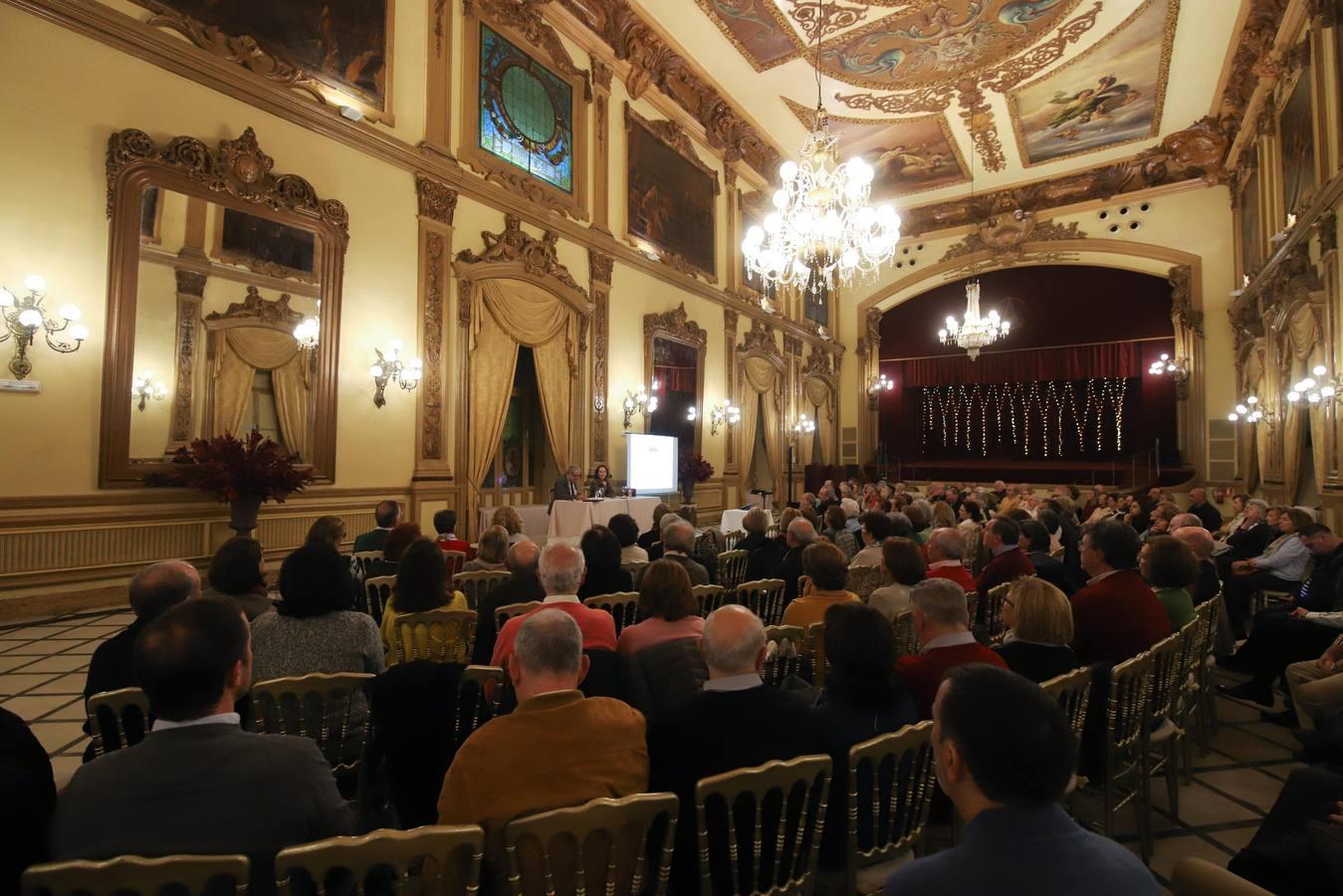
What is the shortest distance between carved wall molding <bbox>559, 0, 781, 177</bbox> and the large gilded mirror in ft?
17.5

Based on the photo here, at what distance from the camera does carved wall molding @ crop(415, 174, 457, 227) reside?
766 centimetres

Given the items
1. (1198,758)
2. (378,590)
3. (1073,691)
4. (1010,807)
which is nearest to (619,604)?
(378,590)

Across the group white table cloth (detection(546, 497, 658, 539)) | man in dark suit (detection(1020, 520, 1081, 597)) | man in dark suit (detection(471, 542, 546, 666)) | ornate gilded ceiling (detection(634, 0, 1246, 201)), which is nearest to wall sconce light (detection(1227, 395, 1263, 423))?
ornate gilded ceiling (detection(634, 0, 1246, 201))

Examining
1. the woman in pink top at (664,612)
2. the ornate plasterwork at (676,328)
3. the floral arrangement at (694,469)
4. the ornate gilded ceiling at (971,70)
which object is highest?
the ornate gilded ceiling at (971,70)

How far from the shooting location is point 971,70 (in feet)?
37.7

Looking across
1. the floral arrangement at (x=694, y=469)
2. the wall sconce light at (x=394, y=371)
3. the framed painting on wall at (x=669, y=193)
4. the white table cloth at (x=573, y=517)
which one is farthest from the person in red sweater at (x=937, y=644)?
the framed painting on wall at (x=669, y=193)

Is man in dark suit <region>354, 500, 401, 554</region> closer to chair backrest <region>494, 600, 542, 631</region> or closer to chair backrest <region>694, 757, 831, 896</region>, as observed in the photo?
chair backrest <region>494, 600, 542, 631</region>

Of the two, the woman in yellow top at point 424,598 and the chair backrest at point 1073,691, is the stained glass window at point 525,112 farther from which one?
the chair backrest at point 1073,691

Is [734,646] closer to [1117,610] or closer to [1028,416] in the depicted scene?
[1117,610]

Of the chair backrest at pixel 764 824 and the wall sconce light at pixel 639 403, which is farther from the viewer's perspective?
the wall sconce light at pixel 639 403

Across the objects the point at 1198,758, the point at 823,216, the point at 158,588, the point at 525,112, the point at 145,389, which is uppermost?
the point at 525,112

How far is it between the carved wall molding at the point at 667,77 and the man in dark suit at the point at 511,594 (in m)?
8.76

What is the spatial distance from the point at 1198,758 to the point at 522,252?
816 centimetres

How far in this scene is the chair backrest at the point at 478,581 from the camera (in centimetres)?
400
